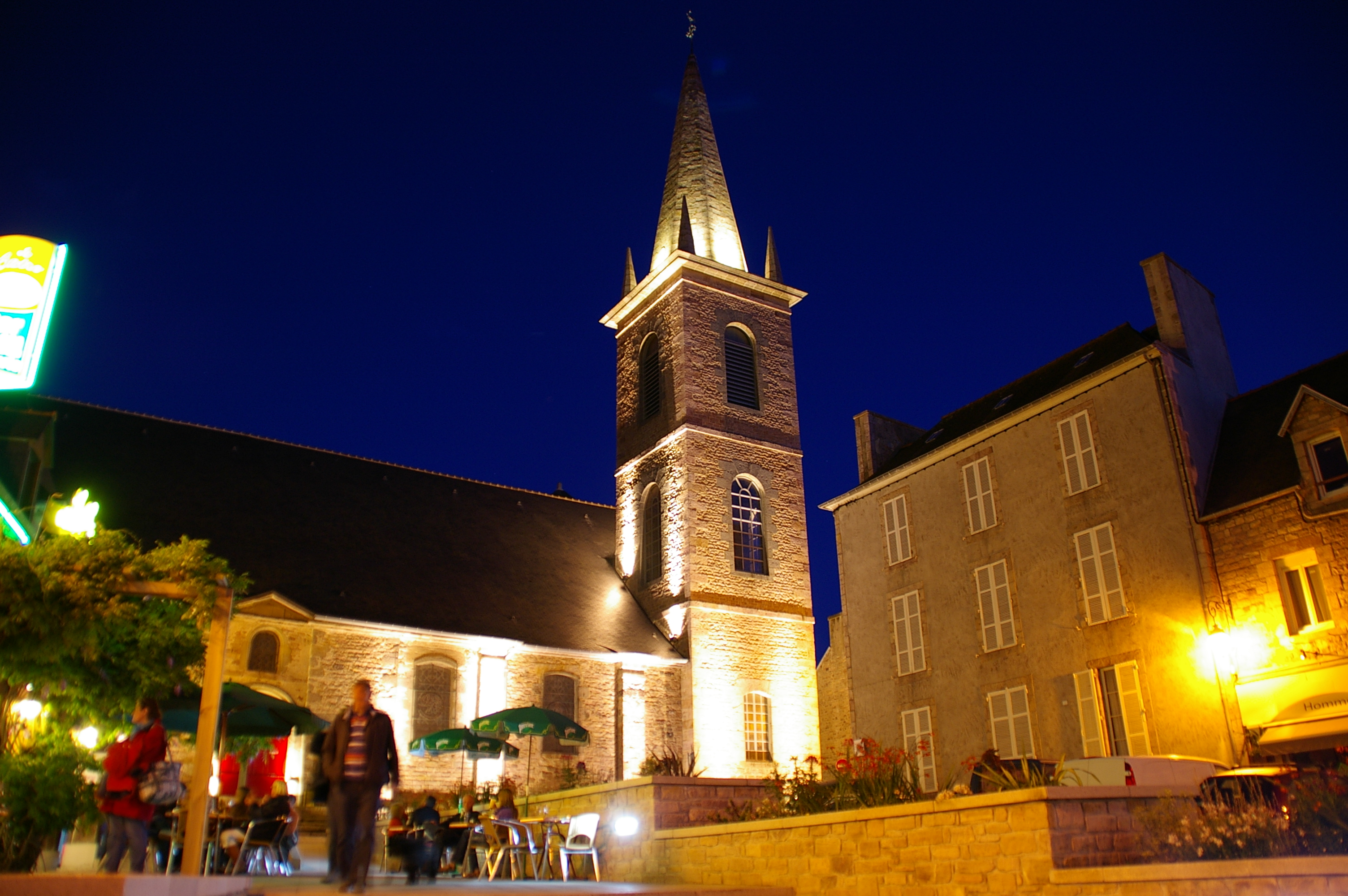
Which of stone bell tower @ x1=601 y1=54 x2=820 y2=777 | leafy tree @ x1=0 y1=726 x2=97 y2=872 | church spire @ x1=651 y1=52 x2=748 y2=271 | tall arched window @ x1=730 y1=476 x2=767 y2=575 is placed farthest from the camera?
church spire @ x1=651 y1=52 x2=748 y2=271

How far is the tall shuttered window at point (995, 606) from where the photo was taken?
60.7ft

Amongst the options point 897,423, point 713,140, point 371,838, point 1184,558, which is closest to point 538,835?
point 371,838

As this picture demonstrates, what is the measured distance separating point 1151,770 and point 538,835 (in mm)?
7931

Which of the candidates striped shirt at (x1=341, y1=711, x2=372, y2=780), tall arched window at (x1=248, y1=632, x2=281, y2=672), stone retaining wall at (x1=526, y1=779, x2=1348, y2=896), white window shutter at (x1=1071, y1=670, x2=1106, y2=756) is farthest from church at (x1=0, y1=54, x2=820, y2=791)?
striped shirt at (x1=341, y1=711, x2=372, y2=780)

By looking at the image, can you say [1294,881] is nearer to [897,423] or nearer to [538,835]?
[538,835]

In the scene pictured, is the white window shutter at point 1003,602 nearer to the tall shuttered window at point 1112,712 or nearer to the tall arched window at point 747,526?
the tall shuttered window at point 1112,712

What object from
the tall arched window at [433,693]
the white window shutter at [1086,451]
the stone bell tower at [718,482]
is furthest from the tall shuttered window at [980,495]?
the tall arched window at [433,693]

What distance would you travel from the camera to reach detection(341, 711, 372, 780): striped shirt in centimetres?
778

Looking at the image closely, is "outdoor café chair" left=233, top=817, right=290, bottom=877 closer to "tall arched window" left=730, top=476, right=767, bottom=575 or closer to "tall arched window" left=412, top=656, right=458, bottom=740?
"tall arched window" left=412, top=656, right=458, bottom=740

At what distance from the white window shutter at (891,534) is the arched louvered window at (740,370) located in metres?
8.74

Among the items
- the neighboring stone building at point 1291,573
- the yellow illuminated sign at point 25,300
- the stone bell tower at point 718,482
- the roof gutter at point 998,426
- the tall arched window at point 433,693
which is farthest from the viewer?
the stone bell tower at point 718,482

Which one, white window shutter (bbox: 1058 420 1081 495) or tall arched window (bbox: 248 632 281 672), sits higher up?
white window shutter (bbox: 1058 420 1081 495)

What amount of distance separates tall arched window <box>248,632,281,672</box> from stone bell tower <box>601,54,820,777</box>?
10.2m

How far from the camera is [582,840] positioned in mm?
11969
